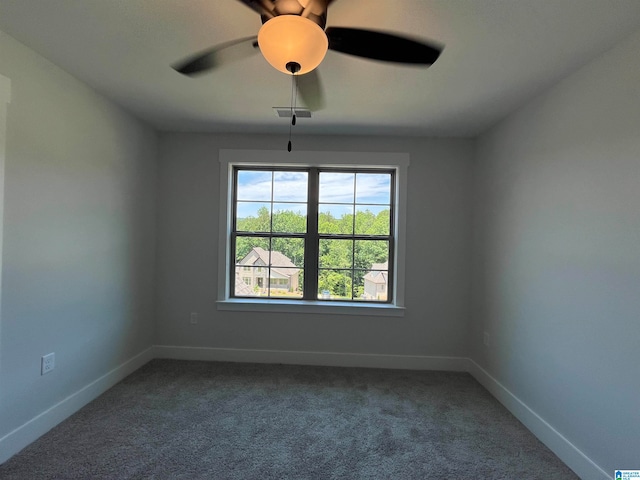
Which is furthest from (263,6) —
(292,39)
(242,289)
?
(242,289)

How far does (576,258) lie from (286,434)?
216 centimetres

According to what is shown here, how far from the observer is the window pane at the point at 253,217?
3369mm

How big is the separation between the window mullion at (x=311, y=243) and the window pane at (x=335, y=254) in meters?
0.07

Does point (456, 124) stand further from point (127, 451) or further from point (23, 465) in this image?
point (23, 465)

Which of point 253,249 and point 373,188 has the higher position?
point 373,188

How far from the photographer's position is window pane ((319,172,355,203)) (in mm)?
3344

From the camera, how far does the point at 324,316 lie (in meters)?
3.21

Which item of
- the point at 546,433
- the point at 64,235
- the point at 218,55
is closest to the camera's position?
the point at 218,55

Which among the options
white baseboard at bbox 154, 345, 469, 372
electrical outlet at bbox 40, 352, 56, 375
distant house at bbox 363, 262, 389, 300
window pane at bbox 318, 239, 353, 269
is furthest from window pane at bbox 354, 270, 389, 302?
electrical outlet at bbox 40, 352, 56, 375

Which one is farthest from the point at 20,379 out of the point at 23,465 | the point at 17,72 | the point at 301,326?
the point at 301,326

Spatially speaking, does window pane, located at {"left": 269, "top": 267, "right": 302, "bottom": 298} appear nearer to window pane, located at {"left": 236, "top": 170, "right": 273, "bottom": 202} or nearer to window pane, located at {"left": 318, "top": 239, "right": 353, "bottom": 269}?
window pane, located at {"left": 318, "top": 239, "right": 353, "bottom": 269}

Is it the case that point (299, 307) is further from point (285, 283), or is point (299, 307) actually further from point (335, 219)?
point (335, 219)

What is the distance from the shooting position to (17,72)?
5.85ft

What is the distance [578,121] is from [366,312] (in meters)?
2.25
